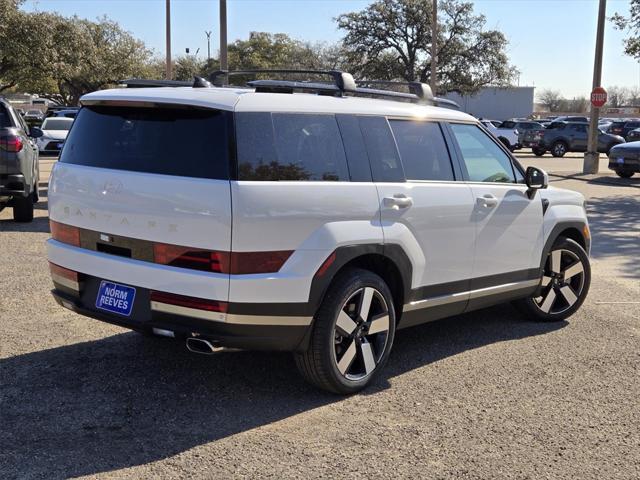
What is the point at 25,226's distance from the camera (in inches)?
439

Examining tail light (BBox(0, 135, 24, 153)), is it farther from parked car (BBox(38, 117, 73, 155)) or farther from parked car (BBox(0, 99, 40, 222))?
parked car (BBox(38, 117, 73, 155))

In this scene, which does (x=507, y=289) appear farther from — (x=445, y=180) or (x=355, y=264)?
(x=355, y=264)

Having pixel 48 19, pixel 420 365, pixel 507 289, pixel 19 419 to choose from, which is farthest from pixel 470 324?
pixel 48 19

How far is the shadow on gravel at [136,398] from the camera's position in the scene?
3775 mm

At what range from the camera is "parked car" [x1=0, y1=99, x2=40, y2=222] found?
10.6 meters

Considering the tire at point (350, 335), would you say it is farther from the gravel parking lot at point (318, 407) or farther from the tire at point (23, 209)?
the tire at point (23, 209)

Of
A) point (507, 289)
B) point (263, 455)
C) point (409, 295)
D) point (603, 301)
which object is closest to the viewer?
point (263, 455)

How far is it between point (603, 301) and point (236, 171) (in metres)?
4.78

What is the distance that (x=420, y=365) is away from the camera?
5293 mm

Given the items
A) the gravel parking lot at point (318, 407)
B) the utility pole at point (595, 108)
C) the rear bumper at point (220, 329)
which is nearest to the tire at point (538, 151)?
the utility pole at point (595, 108)

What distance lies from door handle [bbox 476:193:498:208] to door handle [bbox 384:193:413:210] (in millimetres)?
803

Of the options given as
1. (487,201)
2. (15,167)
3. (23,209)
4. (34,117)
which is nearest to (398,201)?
(487,201)

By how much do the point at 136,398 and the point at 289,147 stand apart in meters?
1.77

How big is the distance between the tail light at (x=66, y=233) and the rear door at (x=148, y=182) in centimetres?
5
